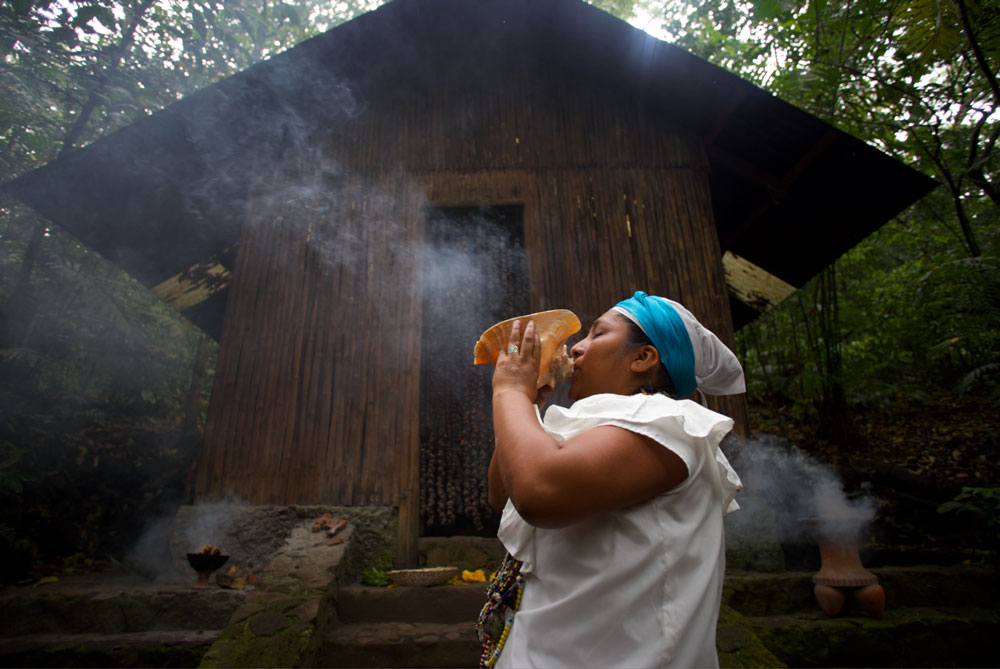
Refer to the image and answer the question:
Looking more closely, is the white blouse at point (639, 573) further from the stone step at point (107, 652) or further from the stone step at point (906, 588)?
the stone step at point (906, 588)

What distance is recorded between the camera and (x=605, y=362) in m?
1.69

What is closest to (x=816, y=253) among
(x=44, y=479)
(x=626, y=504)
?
(x=626, y=504)

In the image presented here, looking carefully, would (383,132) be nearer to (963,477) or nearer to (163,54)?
(163,54)

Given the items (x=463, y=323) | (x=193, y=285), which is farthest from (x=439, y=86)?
(x=193, y=285)

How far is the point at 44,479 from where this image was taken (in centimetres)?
650

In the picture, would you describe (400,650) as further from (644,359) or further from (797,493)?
(797,493)

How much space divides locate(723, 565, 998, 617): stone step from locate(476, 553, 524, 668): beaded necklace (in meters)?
3.63

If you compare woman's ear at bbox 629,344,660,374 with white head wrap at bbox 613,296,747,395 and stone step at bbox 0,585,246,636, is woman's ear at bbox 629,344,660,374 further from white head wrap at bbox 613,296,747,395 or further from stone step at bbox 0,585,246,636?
stone step at bbox 0,585,246,636

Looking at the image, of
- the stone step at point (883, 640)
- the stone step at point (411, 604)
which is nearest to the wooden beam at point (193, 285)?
the stone step at point (411, 604)

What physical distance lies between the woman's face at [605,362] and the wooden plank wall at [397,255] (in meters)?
3.49

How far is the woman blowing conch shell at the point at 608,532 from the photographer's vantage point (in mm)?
1187

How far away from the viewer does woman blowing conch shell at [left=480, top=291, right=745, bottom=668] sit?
1187 millimetres

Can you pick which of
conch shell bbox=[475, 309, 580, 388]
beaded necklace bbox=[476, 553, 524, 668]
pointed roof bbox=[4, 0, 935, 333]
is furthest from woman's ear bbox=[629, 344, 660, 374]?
pointed roof bbox=[4, 0, 935, 333]

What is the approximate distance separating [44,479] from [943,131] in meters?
13.6
